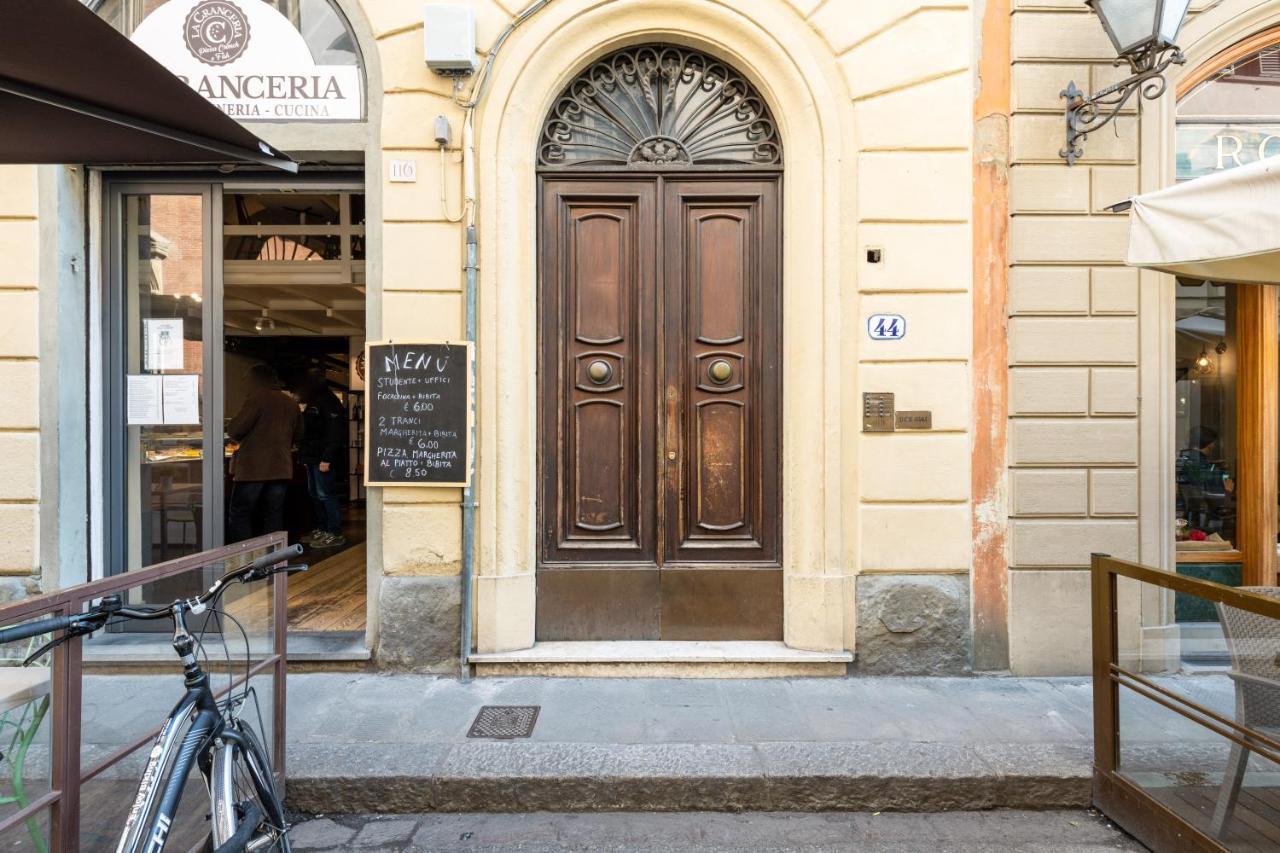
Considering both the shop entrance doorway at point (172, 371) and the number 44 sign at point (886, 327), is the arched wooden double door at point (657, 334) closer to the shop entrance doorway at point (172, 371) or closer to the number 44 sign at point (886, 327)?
the number 44 sign at point (886, 327)

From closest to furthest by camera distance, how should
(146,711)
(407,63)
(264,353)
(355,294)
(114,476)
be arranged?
(146,711) → (407,63) → (114,476) → (355,294) → (264,353)

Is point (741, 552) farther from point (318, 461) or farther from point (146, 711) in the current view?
point (318, 461)

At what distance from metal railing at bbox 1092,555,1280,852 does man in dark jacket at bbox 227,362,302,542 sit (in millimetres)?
6614

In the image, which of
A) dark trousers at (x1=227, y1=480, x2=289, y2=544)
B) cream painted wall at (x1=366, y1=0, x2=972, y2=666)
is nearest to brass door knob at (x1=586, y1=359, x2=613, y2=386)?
cream painted wall at (x1=366, y1=0, x2=972, y2=666)

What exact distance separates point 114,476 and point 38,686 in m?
3.69

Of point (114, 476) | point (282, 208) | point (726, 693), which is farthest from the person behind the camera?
point (282, 208)

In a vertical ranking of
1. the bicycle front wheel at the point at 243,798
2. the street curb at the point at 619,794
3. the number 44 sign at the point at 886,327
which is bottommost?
the street curb at the point at 619,794

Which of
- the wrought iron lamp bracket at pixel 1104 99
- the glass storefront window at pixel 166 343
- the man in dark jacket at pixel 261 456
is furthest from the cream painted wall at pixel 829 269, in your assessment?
the man in dark jacket at pixel 261 456

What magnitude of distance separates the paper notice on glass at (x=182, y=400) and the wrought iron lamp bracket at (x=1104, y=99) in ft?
21.5

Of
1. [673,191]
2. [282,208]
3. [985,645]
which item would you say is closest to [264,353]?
[282,208]

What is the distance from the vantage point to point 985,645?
4.85 meters

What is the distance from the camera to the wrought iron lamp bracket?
4.49 meters

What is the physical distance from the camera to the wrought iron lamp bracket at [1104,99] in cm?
449

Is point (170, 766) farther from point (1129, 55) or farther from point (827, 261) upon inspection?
point (1129, 55)
